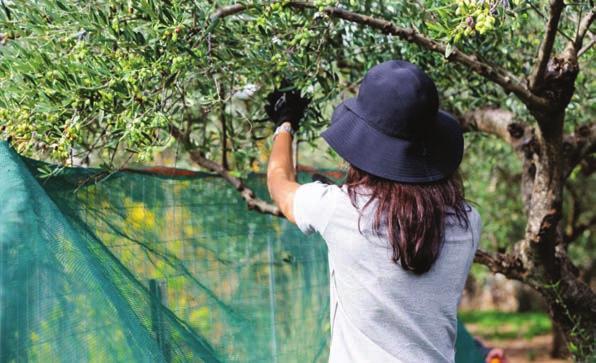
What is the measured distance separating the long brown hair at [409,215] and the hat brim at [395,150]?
0.13 feet

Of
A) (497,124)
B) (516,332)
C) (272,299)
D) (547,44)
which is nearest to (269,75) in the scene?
(272,299)

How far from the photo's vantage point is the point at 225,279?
368 cm

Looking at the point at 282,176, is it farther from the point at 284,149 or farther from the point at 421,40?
the point at 421,40

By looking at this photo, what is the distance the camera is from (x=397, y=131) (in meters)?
2.52

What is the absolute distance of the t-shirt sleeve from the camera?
99.3 inches

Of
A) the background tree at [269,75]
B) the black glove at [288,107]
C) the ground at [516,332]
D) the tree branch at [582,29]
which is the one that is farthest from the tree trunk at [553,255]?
the ground at [516,332]

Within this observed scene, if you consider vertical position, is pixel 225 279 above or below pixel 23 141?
below

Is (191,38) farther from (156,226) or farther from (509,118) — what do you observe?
(509,118)

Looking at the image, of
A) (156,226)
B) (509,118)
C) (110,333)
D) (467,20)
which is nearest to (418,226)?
(467,20)

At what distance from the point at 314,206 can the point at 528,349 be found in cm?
1314

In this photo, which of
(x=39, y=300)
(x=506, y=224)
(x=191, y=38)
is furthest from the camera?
(x=506, y=224)

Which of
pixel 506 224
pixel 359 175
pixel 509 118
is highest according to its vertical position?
pixel 509 118

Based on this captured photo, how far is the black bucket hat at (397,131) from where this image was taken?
8.14 feet

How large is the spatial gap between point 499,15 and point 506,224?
7.99m
